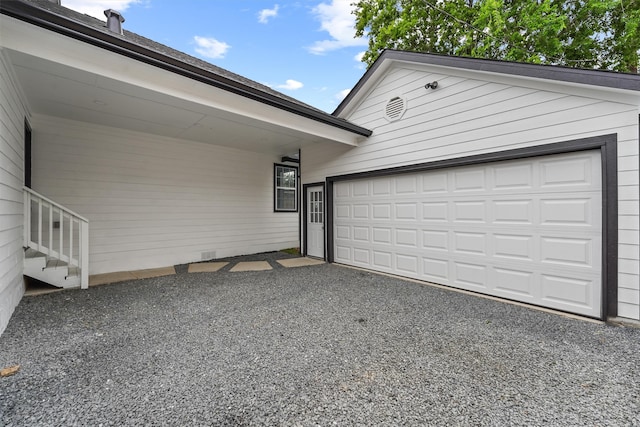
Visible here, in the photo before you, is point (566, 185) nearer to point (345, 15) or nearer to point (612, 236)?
point (612, 236)

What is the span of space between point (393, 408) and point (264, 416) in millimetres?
809

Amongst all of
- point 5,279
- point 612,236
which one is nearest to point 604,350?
point 612,236

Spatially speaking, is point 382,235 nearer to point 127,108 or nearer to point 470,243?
point 470,243

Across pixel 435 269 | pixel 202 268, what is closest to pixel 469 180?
pixel 435 269

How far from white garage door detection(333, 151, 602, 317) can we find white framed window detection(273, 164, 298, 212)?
3.37m

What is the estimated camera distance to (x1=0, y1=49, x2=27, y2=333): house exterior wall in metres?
2.74

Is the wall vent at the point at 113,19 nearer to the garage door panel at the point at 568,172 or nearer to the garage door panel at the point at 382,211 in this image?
the garage door panel at the point at 382,211

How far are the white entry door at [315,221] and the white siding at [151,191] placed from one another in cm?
145

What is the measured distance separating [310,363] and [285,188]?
260 inches

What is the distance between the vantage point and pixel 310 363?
223 cm

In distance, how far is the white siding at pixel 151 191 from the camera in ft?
15.9

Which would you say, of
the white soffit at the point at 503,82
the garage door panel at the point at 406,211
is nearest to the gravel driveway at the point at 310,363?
the garage door panel at the point at 406,211

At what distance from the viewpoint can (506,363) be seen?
89.2 inches

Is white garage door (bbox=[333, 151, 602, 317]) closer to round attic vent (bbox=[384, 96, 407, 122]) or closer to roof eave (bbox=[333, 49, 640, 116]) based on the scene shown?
roof eave (bbox=[333, 49, 640, 116])
